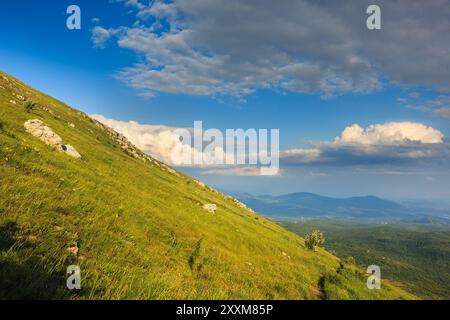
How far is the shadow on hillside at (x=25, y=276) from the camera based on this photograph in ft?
17.9

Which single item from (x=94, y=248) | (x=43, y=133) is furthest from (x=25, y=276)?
(x=43, y=133)

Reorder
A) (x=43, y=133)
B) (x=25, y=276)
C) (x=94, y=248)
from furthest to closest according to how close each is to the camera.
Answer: (x=43, y=133) → (x=94, y=248) → (x=25, y=276)

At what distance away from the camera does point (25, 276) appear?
19.6 ft

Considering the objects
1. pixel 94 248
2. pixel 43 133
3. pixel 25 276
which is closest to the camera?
pixel 25 276

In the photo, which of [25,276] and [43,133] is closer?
[25,276]

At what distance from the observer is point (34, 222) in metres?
9.65

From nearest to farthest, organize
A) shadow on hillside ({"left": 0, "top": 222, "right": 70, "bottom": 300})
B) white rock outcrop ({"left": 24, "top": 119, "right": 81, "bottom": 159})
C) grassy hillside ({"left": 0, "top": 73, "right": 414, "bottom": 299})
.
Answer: shadow on hillside ({"left": 0, "top": 222, "right": 70, "bottom": 300})
grassy hillside ({"left": 0, "top": 73, "right": 414, "bottom": 299})
white rock outcrop ({"left": 24, "top": 119, "right": 81, "bottom": 159})

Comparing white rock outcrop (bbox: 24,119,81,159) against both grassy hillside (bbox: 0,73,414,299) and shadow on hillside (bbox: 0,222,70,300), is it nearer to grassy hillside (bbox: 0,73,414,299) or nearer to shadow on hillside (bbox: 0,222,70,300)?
grassy hillside (bbox: 0,73,414,299)

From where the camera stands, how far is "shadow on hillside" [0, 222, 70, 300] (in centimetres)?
546

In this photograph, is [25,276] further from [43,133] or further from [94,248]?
[43,133]

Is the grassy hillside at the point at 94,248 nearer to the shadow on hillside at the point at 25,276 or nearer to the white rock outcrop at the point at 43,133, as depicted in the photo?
the shadow on hillside at the point at 25,276

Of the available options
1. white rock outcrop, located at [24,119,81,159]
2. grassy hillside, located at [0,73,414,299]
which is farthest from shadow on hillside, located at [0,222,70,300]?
white rock outcrop, located at [24,119,81,159]
